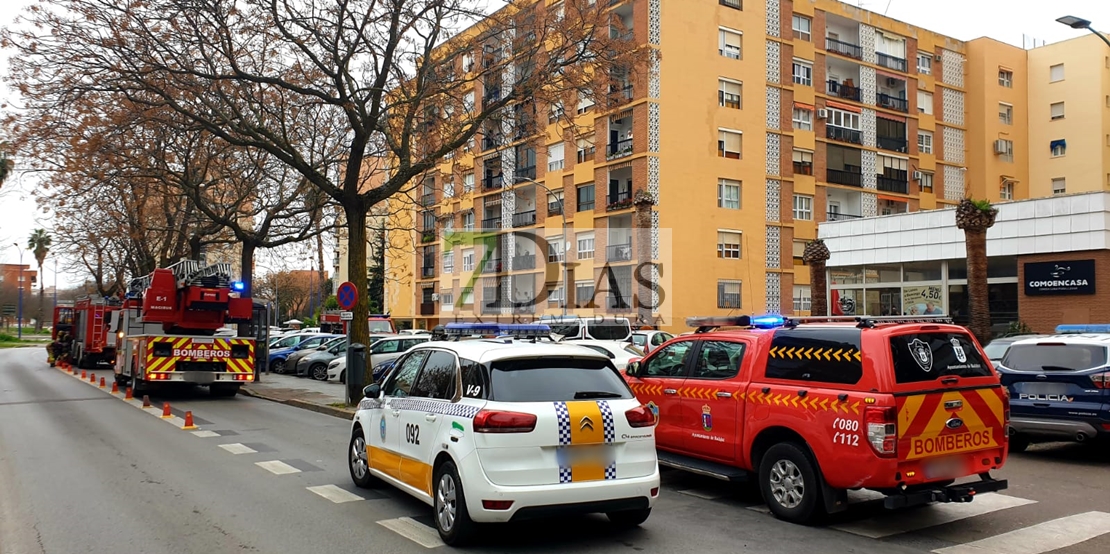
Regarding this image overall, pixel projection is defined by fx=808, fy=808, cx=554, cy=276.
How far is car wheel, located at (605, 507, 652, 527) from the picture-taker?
6762 millimetres

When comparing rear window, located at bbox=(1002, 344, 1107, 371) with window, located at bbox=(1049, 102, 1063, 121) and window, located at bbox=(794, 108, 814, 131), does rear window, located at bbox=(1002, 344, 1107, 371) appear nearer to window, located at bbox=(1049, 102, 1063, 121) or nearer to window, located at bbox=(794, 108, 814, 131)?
window, located at bbox=(794, 108, 814, 131)

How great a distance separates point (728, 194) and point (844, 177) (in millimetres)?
8963

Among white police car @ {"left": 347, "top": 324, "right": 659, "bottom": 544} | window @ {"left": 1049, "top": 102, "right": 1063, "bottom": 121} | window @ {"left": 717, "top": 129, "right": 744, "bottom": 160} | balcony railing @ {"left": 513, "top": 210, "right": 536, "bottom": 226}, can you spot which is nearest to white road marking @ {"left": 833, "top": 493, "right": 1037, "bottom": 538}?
white police car @ {"left": 347, "top": 324, "right": 659, "bottom": 544}

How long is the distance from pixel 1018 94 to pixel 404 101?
1846 inches

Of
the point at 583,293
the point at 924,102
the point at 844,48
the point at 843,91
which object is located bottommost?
the point at 583,293

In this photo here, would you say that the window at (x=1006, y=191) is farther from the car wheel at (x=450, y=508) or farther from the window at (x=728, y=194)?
the car wheel at (x=450, y=508)

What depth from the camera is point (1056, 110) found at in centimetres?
4981

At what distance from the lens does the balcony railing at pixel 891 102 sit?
4600cm

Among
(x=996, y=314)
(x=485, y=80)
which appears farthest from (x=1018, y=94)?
(x=485, y=80)

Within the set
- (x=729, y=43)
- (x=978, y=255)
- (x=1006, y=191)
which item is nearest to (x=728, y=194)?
(x=729, y=43)

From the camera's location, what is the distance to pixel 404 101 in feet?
55.3

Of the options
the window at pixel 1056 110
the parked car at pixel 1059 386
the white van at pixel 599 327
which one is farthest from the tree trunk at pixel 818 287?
the window at pixel 1056 110

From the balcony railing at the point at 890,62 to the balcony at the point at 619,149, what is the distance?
17.7 m

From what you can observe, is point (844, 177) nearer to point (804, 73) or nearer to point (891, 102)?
point (804, 73)
